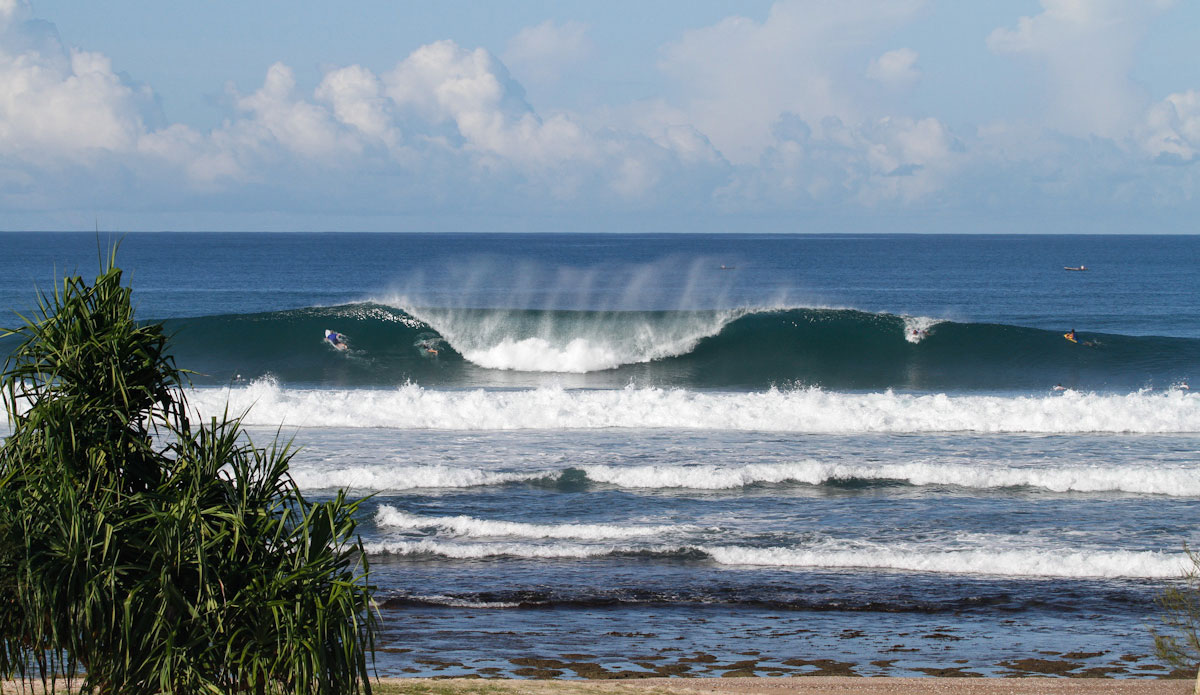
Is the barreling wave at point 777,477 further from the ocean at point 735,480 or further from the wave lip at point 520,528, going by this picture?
the wave lip at point 520,528

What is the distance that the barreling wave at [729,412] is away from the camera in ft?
66.2

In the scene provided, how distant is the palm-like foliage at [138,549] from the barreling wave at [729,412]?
49.2 ft

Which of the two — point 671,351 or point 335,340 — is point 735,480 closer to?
point 671,351

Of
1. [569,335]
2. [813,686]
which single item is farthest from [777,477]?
[569,335]

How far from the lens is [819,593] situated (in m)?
10.9

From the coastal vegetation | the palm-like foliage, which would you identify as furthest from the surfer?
the palm-like foliage

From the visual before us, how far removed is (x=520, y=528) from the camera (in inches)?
520

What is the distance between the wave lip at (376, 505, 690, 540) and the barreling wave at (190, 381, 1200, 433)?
6.77m

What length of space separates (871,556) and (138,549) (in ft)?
29.5

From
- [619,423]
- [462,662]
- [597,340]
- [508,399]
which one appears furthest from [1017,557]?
[597,340]

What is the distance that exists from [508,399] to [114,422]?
1630cm

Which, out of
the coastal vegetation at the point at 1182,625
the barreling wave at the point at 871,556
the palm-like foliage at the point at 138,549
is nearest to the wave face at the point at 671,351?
the barreling wave at the point at 871,556

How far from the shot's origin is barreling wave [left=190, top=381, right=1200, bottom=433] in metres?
20.2

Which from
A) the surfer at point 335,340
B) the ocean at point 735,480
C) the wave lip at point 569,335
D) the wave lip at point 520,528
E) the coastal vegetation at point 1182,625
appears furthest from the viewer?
the surfer at point 335,340
